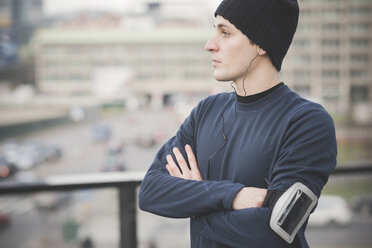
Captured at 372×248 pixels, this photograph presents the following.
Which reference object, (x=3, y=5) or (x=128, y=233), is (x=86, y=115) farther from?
(x=128, y=233)

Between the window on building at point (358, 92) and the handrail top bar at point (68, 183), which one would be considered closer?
the handrail top bar at point (68, 183)

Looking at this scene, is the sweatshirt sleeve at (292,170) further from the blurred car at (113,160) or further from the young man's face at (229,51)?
the blurred car at (113,160)

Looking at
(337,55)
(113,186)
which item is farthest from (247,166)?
(337,55)

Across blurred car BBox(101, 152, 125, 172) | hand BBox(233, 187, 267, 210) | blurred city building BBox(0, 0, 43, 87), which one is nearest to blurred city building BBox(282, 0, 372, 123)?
blurred car BBox(101, 152, 125, 172)

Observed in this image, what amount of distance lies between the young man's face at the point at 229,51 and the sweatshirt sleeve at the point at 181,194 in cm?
17

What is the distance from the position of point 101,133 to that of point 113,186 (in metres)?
7.59

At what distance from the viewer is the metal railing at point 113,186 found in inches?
62.8

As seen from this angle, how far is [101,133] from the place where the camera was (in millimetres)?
9039

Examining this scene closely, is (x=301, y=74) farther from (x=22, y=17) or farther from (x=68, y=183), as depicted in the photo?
(x=68, y=183)

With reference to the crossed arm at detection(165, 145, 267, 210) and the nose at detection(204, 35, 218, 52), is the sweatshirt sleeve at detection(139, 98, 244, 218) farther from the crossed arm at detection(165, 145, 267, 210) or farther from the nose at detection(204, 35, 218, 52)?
the nose at detection(204, 35, 218, 52)

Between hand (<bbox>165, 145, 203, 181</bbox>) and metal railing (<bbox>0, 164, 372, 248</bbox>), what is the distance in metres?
0.77

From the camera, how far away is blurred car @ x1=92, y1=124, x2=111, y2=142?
8.89 m

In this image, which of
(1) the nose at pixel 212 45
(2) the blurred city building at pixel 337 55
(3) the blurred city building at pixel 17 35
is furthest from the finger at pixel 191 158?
(3) the blurred city building at pixel 17 35

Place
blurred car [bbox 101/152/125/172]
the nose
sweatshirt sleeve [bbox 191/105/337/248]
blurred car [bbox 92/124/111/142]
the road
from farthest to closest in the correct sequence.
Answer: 1. blurred car [bbox 92/124/111/142]
2. blurred car [bbox 101/152/125/172]
3. the road
4. the nose
5. sweatshirt sleeve [bbox 191/105/337/248]
